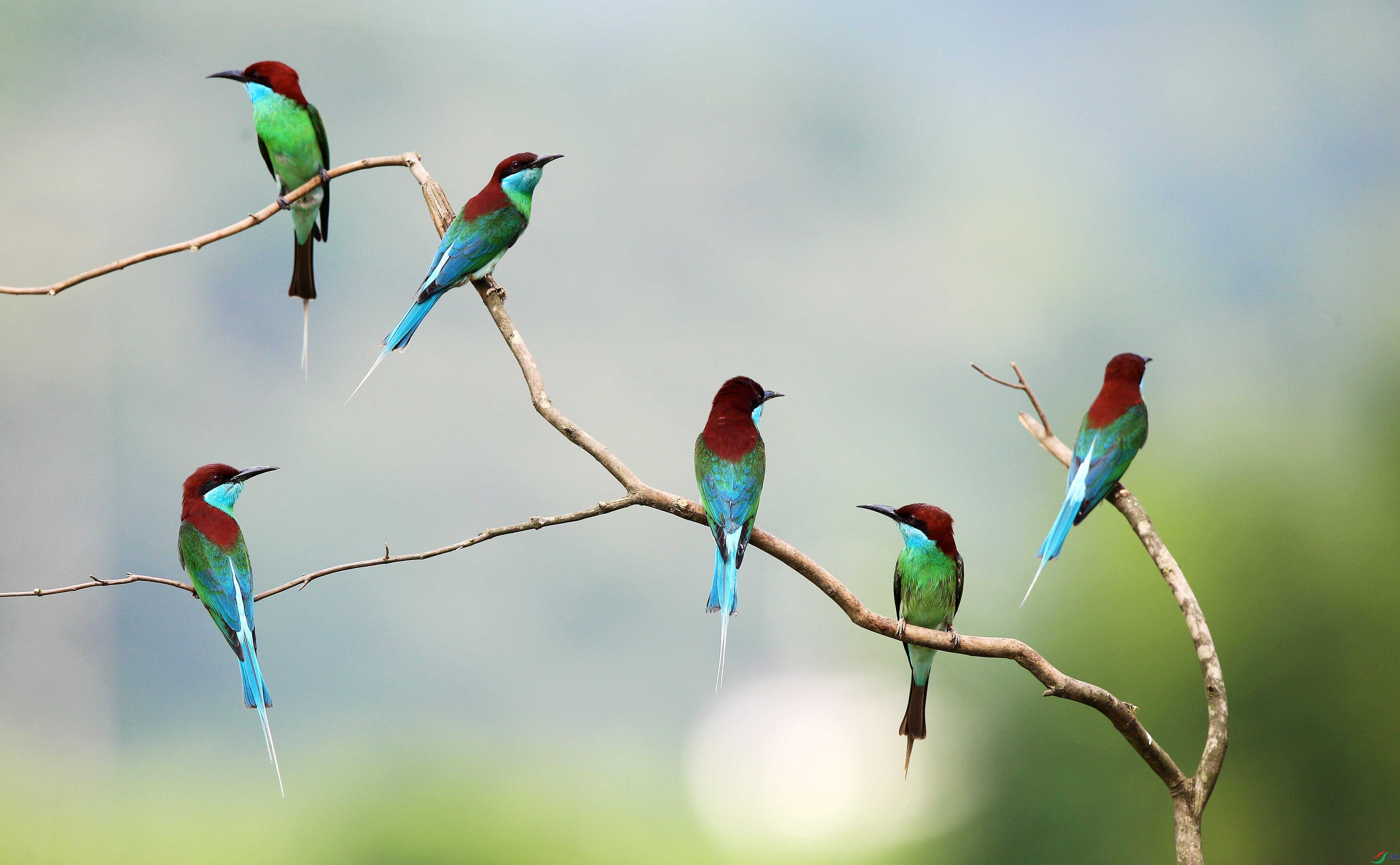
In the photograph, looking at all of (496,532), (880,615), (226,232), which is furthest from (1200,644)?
(226,232)

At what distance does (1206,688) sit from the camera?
2.36 meters

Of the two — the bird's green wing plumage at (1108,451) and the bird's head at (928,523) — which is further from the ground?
the bird's green wing plumage at (1108,451)

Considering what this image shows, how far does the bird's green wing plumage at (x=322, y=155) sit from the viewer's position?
2383mm

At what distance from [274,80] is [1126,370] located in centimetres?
197

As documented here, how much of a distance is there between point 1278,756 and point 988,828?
4.55 feet

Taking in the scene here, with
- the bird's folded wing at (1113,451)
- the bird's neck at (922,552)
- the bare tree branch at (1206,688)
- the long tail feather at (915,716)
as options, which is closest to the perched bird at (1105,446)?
the bird's folded wing at (1113,451)

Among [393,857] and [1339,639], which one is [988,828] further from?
[393,857]

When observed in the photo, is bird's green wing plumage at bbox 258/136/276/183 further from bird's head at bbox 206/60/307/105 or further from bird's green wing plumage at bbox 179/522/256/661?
bird's green wing plumage at bbox 179/522/256/661

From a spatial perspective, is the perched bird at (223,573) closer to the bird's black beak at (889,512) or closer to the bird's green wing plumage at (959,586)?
the bird's black beak at (889,512)

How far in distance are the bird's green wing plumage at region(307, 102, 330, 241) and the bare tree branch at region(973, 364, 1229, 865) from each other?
1.54 m

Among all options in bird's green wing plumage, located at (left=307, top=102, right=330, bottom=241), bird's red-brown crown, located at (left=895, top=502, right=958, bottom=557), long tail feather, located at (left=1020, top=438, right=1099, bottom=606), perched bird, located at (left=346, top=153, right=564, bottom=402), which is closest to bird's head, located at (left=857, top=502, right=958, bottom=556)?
bird's red-brown crown, located at (left=895, top=502, right=958, bottom=557)

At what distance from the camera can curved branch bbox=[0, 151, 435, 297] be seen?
1.84 metres

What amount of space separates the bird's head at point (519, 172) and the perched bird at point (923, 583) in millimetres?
1172

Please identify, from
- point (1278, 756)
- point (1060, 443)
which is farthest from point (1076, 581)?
point (1060, 443)
